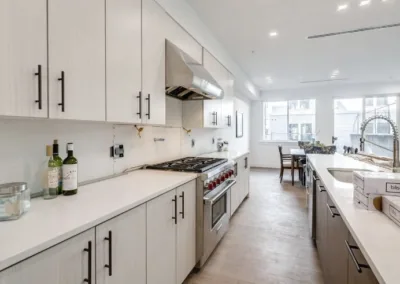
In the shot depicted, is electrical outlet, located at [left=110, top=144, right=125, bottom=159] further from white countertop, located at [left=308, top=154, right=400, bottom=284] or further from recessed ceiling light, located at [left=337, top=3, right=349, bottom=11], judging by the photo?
recessed ceiling light, located at [left=337, top=3, right=349, bottom=11]

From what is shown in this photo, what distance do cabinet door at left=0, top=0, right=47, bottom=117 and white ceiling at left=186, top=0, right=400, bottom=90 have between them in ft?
7.09

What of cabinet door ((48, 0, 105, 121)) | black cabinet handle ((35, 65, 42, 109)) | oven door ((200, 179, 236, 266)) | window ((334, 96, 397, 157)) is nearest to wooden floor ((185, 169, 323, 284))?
oven door ((200, 179, 236, 266))

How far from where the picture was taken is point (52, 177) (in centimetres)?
135

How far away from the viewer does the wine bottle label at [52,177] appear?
1.35m

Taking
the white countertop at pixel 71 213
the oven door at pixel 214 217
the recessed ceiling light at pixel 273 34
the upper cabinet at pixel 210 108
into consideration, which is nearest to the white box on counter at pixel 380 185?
the white countertop at pixel 71 213

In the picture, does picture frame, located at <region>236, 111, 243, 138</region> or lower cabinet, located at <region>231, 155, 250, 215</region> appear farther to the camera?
picture frame, located at <region>236, 111, 243, 138</region>

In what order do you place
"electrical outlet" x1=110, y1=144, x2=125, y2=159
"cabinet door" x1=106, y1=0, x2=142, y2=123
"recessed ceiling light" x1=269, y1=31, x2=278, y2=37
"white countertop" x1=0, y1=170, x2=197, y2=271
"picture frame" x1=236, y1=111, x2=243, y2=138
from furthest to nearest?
"picture frame" x1=236, y1=111, x2=243, y2=138 → "recessed ceiling light" x1=269, y1=31, x2=278, y2=37 → "electrical outlet" x1=110, y1=144, x2=125, y2=159 → "cabinet door" x1=106, y1=0, x2=142, y2=123 → "white countertop" x1=0, y1=170, x2=197, y2=271

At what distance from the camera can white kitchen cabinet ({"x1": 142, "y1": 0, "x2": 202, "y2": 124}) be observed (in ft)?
6.21

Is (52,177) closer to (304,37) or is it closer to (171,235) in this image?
(171,235)

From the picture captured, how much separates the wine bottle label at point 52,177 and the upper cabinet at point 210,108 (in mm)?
1966

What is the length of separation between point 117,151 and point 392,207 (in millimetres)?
1857

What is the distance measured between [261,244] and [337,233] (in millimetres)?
1454

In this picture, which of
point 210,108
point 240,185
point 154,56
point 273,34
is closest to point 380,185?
point 154,56

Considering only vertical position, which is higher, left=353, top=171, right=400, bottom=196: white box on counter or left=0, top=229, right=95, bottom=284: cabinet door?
left=353, top=171, right=400, bottom=196: white box on counter
